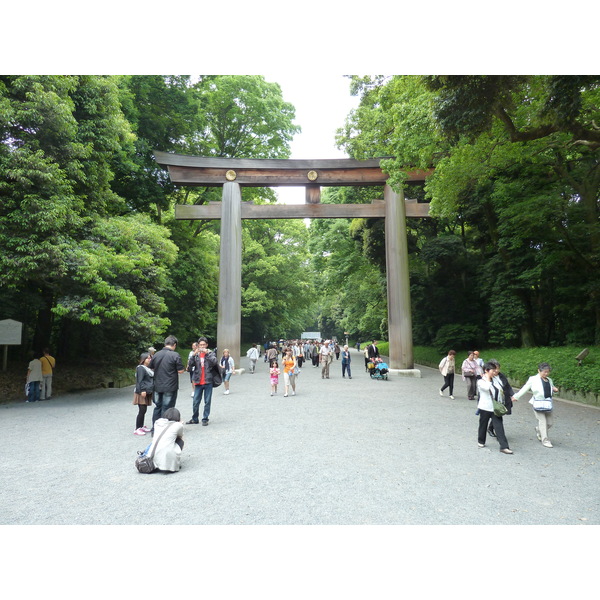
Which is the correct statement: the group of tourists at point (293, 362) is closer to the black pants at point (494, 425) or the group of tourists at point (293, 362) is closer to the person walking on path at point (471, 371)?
the person walking on path at point (471, 371)

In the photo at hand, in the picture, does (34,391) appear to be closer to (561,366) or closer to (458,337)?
(561,366)

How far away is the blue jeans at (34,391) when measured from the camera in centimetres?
1059

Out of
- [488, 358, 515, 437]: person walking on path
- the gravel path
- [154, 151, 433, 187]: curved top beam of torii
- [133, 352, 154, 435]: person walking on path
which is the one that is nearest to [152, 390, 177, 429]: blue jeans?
[133, 352, 154, 435]: person walking on path

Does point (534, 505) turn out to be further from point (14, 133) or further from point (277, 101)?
point (277, 101)

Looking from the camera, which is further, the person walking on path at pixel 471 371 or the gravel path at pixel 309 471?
the person walking on path at pixel 471 371

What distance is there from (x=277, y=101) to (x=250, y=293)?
43.9ft

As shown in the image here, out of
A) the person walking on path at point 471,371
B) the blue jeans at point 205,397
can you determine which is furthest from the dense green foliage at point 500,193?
the blue jeans at point 205,397

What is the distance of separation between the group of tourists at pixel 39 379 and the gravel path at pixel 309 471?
2.03 meters

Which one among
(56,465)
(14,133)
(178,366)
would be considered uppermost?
(14,133)

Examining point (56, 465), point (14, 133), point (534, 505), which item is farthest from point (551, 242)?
point (14, 133)

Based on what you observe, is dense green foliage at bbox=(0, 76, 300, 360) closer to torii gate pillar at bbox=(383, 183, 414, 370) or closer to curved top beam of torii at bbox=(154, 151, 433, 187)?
curved top beam of torii at bbox=(154, 151, 433, 187)

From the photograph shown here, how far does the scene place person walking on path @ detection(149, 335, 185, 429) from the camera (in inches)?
247

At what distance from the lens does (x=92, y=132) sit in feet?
36.9

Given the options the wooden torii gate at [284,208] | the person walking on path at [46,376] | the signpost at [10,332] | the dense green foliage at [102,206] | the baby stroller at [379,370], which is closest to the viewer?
the dense green foliage at [102,206]
